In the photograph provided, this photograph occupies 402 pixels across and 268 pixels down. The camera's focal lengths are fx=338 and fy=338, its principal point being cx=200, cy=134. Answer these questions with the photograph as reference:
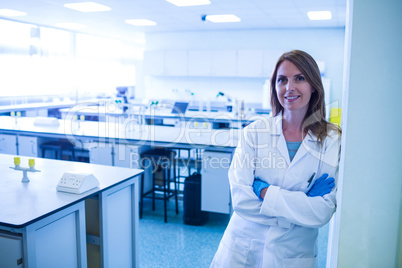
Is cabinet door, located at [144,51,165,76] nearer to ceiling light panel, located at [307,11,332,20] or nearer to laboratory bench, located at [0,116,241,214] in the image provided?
ceiling light panel, located at [307,11,332,20]

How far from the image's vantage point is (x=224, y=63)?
834 cm

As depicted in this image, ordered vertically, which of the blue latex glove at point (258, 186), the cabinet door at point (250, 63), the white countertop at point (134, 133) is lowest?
the white countertop at point (134, 133)

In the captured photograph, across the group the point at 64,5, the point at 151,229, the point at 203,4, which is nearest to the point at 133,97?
the point at 64,5

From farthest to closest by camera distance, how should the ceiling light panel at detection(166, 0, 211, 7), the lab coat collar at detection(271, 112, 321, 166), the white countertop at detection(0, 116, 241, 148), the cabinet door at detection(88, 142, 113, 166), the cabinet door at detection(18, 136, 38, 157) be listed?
the ceiling light panel at detection(166, 0, 211, 7), the cabinet door at detection(18, 136, 38, 157), the cabinet door at detection(88, 142, 113, 166), the white countertop at detection(0, 116, 241, 148), the lab coat collar at detection(271, 112, 321, 166)

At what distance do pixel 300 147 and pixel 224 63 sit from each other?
7.12m

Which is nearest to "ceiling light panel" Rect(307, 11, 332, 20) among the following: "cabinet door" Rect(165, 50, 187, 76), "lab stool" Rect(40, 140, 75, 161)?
"cabinet door" Rect(165, 50, 187, 76)

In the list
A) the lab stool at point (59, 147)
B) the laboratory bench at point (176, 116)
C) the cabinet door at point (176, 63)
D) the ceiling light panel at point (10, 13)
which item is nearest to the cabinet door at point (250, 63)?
the cabinet door at point (176, 63)

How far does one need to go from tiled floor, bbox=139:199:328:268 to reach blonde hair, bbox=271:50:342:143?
5.60ft

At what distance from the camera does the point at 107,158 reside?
3.88 metres

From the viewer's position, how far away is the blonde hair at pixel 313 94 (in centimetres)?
143

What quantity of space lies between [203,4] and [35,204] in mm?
4760

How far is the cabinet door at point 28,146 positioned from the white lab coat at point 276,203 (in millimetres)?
3568

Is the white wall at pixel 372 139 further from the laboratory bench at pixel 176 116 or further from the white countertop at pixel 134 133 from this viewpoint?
the laboratory bench at pixel 176 116

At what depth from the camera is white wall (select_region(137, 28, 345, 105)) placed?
7918 mm
